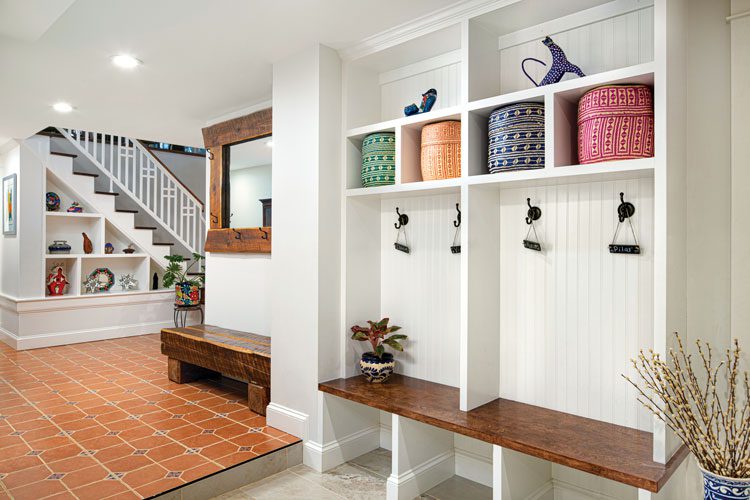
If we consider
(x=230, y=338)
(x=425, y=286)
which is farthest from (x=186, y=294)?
(x=425, y=286)

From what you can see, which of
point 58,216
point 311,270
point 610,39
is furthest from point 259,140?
point 58,216

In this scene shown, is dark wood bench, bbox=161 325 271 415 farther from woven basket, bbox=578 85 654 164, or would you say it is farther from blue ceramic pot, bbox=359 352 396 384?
woven basket, bbox=578 85 654 164

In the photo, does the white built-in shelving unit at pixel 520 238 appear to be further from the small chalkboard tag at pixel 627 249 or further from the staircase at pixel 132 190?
the staircase at pixel 132 190

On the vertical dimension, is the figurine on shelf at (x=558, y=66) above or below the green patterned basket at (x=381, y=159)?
above

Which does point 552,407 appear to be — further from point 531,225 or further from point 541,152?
point 541,152

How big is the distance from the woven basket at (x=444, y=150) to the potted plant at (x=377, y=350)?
909 mm

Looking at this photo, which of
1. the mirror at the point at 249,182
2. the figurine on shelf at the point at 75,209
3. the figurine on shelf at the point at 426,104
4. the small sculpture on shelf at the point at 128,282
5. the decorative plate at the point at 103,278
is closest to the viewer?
the figurine on shelf at the point at 426,104

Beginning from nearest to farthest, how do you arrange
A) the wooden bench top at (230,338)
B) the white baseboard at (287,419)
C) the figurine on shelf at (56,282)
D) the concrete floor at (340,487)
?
the concrete floor at (340,487), the white baseboard at (287,419), the wooden bench top at (230,338), the figurine on shelf at (56,282)

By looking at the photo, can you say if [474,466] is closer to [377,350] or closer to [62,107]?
[377,350]

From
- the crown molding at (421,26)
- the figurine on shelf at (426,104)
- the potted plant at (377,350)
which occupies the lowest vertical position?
the potted plant at (377,350)

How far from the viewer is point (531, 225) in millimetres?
2477

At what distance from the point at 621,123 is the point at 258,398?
267 cm

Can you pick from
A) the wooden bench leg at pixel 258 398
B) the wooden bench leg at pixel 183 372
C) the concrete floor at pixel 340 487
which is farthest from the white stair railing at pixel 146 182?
the concrete floor at pixel 340 487

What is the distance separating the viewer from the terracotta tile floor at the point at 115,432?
2428mm
